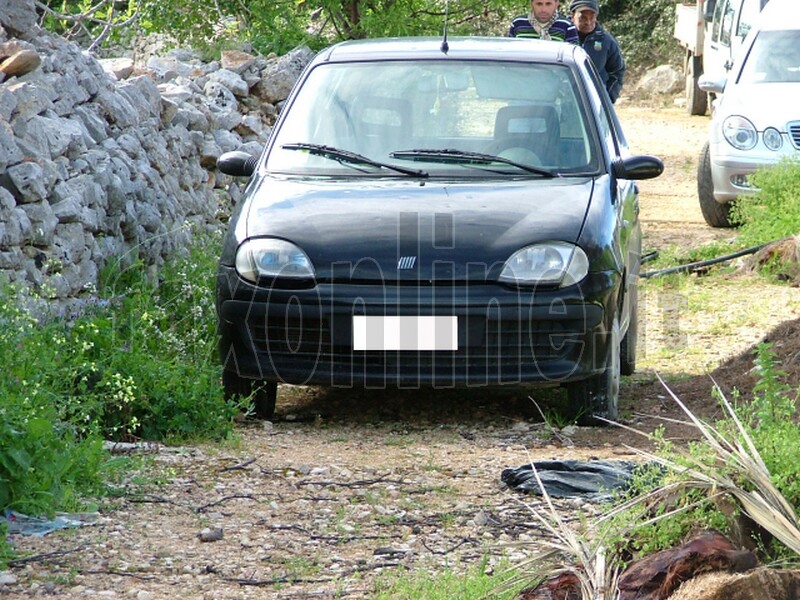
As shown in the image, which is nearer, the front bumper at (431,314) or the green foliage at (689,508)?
the green foliage at (689,508)

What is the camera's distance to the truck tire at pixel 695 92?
2375cm

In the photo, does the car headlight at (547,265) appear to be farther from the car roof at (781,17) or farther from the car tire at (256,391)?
the car roof at (781,17)

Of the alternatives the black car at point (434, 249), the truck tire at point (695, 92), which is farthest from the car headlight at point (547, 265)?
the truck tire at point (695, 92)

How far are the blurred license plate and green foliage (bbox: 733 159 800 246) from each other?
205 inches

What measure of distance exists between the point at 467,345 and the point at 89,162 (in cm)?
289

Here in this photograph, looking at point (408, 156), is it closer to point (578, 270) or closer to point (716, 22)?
point (578, 270)

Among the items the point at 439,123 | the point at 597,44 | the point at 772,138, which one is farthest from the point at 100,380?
the point at 772,138

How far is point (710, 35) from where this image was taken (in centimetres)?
2095

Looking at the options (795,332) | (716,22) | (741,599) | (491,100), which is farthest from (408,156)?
(716,22)

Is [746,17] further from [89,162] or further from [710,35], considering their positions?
[89,162]

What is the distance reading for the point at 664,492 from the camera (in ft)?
12.8

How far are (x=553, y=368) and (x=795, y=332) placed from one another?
1.83m

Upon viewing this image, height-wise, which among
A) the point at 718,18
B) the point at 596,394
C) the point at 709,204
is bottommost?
the point at 718,18

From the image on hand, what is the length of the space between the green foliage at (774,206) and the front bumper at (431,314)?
15.8 feet
